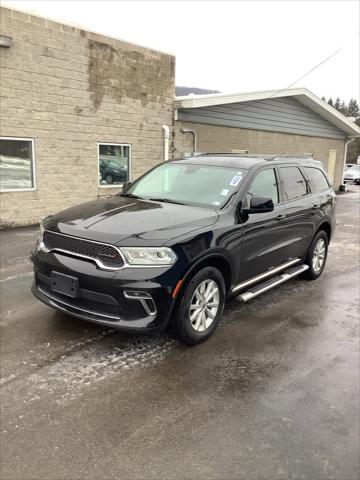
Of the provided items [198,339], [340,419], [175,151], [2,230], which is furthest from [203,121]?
[340,419]

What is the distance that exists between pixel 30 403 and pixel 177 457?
3.85ft

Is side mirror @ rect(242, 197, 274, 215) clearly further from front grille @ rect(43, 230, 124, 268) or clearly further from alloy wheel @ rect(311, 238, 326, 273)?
alloy wheel @ rect(311, 238, 326, 273)

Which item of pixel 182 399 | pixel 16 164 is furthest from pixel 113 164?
pixel 182 399

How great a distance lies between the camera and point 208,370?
12.0 ft

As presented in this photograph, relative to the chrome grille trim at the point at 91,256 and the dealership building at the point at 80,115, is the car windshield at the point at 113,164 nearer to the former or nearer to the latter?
the dealership building at the point at 80,115

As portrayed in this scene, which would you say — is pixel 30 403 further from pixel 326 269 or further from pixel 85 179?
pixel 85 179

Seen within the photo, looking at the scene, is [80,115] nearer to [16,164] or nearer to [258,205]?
[16,164]

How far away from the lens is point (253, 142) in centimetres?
1692

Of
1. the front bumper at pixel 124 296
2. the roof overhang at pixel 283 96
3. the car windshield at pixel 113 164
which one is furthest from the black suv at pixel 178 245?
the roof overhang at pixel 283 96

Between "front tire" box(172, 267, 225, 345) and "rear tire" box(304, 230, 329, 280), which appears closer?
"front tire" box(172, 267, 225, 345)

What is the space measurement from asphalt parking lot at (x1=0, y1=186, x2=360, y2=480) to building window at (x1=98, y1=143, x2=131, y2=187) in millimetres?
7087

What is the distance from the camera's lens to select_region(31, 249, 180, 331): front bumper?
3.49 meters

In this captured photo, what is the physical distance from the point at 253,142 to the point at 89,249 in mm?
14349

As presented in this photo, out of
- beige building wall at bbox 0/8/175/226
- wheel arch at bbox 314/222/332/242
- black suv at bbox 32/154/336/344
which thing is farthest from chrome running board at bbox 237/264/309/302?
beige building wall at bbox 0/8/175/226
